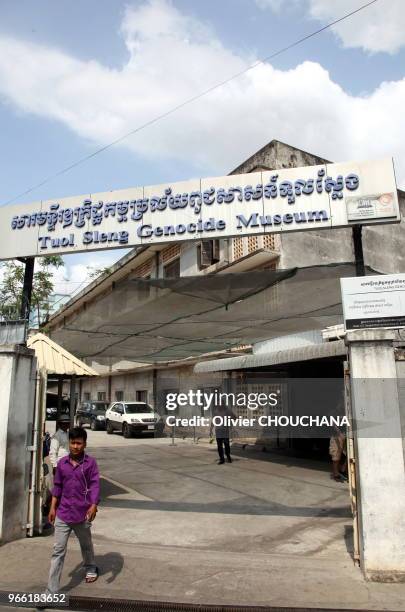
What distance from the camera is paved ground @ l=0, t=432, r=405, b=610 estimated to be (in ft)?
14.4

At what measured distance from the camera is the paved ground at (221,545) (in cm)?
438

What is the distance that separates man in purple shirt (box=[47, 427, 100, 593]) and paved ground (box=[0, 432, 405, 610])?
440mm

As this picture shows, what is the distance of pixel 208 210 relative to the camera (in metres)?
7.39

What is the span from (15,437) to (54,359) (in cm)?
319

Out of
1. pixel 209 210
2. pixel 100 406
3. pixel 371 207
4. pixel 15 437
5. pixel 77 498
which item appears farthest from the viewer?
pixel 100 406

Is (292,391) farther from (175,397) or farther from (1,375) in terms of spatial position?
(1,375)

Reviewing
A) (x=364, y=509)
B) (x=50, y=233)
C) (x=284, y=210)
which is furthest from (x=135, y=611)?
(x=50, y=233)

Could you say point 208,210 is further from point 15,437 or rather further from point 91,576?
point 91,576

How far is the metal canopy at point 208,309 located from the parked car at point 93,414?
17829mm

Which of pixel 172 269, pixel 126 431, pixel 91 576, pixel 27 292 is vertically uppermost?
pixel 172 269

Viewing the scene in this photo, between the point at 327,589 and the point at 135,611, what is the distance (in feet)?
5.74

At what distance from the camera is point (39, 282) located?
22.3 meters

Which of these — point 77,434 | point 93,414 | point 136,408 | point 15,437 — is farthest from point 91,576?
point 93,414

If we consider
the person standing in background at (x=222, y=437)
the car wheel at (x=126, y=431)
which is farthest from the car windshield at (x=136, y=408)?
the person standing in background at (x=222, y=437)
